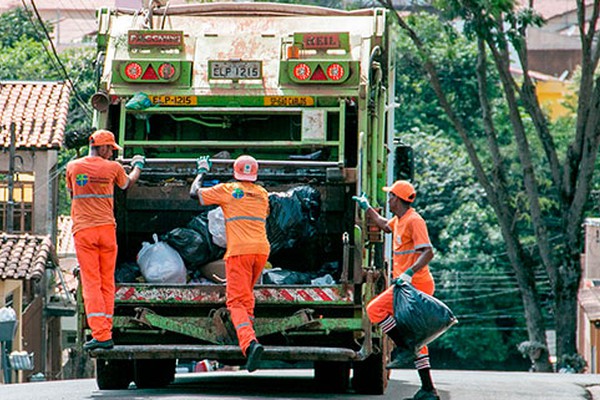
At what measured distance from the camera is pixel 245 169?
973 centimetres

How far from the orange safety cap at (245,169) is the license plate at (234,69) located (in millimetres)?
977

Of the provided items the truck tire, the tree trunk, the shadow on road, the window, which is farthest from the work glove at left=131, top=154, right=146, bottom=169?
the window

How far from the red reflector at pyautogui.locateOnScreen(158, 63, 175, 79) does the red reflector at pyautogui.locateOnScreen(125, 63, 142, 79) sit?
0.50 ft

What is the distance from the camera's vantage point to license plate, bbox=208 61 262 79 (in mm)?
10516

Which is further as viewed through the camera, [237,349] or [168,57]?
[168,57]

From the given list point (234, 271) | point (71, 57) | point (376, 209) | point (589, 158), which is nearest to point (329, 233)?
point (376, 209)

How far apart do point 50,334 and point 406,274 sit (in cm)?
2309

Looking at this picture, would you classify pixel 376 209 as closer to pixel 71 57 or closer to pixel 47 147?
pixel 47 147

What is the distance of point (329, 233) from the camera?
10.5 m

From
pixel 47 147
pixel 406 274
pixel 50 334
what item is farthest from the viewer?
pixel 50 334

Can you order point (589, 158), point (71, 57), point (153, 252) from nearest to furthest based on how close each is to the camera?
1. point (153, 252)
2. point (589, 158)
3. point (71, 57)

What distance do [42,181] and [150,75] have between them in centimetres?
1817

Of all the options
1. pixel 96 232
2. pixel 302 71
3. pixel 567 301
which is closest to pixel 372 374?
pixel 302 71

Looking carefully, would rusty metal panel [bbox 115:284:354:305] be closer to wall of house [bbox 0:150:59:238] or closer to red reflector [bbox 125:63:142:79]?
red reflector [bbox 125:63:142:79]
